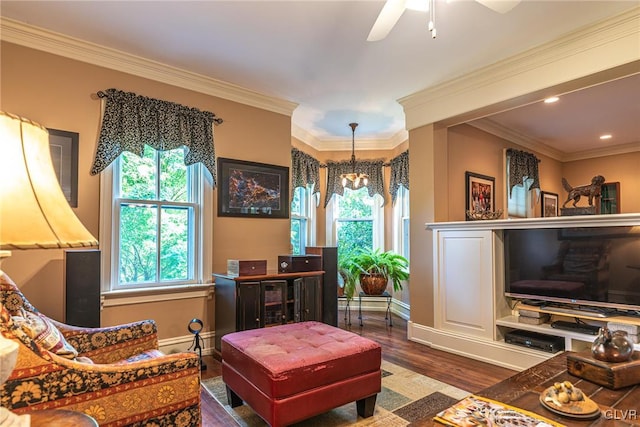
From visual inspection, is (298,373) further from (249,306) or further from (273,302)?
(273,302)

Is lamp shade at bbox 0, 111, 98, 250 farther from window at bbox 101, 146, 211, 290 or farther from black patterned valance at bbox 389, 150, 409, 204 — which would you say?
black patterned valance at bbox 389, 150, 409, 204

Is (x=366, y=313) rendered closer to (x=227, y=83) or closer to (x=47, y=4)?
(x=227, y=83)

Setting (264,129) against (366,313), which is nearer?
(264,129)

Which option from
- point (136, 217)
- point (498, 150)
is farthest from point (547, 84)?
point (136, 217)

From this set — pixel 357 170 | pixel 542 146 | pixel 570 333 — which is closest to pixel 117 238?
pixel 357 170

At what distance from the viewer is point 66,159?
293 cm

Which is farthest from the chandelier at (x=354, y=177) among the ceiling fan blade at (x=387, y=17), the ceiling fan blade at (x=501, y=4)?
the ceiling fan blade at (x=501, y=4)

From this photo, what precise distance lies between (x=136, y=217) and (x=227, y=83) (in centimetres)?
171

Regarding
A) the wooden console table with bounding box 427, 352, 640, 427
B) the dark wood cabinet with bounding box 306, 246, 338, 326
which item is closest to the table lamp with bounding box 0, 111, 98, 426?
the wooden console table with bounding box 427, 352, 640, 427

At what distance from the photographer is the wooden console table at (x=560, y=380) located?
1351 millimetres

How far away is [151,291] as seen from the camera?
10.9 ft

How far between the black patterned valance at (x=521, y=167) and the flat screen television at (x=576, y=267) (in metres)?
1.94

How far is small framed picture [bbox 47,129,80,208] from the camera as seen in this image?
2.89 metres

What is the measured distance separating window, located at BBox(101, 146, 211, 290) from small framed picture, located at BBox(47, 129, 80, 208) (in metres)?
0.27
